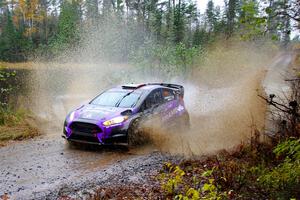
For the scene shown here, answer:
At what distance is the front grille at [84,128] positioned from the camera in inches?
340

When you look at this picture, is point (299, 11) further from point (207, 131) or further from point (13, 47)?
point (13, 47)

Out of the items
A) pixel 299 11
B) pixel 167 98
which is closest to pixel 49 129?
pixel 167 98

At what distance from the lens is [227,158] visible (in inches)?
280

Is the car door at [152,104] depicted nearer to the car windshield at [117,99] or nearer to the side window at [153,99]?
the side window at [153,99]

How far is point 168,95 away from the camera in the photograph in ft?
36.3

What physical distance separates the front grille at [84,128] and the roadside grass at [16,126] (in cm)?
270

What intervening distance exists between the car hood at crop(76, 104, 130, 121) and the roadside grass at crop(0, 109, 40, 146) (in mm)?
2793

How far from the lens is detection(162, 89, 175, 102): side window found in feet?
35.6

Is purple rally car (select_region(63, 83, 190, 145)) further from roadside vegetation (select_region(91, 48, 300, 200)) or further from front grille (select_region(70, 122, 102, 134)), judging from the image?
roadside vegetation (select_region(91, 48, 300, 200))

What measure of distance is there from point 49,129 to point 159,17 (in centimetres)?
5117

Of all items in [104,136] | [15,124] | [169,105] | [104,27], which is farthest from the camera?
[104,27]

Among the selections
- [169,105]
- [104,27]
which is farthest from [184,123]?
[104,27]

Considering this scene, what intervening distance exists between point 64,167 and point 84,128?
147cm

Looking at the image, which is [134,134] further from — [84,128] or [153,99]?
[153,99]
